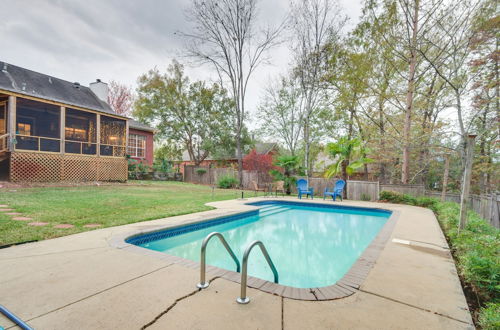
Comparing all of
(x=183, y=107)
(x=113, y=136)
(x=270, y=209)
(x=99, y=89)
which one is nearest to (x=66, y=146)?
(x=113, y=136)

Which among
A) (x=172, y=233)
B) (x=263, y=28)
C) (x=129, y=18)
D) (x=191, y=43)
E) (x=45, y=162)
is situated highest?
(x=263, y=28)

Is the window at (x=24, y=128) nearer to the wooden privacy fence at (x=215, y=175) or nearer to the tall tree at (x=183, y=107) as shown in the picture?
the tall tree at (x=183, y=107)

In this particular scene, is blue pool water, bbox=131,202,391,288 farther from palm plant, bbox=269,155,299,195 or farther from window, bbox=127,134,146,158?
window, bbox=127,134,146,158

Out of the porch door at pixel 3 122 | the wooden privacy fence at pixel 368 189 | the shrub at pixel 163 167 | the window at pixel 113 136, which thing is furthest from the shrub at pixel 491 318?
the shrub at pixel 163 167

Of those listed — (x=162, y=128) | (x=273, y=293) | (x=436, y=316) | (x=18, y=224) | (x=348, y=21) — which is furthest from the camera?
(x=162, y=128)

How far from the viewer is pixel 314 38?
560 inches

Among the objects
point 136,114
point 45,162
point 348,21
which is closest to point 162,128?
point 136,114

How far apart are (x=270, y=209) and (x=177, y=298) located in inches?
290

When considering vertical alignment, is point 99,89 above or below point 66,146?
above

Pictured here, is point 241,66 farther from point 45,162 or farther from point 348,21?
point 45,162

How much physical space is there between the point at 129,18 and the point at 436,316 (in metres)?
14.3

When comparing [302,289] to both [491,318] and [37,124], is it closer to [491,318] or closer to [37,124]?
[491,318]

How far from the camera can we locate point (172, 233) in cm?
482

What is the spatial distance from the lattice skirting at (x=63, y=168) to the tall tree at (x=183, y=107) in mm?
8581
